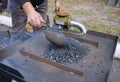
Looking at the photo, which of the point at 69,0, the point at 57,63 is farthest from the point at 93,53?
the point at 69,0

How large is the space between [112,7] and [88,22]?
141 centimetres

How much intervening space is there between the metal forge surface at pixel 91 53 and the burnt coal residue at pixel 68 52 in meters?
0.04

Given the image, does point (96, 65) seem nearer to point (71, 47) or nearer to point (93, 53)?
point (93, 53)

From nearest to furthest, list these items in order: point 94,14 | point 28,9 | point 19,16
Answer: point 28,9, point 19,16, point 94,14

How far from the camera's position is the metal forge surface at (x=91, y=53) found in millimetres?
1426

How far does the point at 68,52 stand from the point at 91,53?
198mm

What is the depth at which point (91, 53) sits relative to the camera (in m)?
1.72

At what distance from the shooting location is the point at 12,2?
236cm

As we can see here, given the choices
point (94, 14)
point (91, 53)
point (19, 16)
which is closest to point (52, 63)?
point (91, 53)

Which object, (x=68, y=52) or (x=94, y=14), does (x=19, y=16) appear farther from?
(x=94, y=14)

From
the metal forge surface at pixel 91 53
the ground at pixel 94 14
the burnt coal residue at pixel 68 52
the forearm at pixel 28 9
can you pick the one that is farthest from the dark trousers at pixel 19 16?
the ground at pixel 94 14

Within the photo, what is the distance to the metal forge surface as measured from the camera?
143 cm

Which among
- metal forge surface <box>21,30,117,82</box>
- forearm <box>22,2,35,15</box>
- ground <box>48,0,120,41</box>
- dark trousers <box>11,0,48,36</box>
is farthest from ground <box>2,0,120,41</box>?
forearm <box>22,2,35,15</box>

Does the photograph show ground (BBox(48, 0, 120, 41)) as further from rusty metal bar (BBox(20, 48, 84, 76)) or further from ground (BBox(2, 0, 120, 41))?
rusty metal bar (BBox(20, 48, 84, 76))
